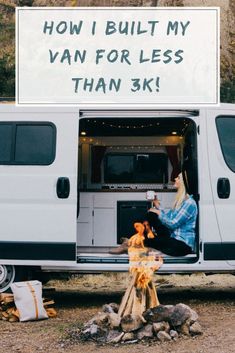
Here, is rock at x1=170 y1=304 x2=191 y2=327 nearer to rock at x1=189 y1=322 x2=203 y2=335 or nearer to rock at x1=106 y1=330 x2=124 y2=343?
rock at x1=189 y1=322 x2=203 y2=335

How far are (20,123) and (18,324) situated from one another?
7.36ft

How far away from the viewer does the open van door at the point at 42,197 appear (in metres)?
7.73

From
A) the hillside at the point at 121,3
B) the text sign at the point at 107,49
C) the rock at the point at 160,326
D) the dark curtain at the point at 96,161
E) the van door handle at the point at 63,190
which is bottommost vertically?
the rock at the point at 160,326

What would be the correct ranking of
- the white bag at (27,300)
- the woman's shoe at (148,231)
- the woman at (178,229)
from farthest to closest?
the woman's shoe at (148,231) → the woman at (178,229) → the white bag at (27,300)

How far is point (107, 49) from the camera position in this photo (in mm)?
6648

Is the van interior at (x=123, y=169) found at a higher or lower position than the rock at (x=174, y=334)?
higher

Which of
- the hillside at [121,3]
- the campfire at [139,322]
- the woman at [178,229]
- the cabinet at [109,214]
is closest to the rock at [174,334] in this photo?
the campfire at [139,322]

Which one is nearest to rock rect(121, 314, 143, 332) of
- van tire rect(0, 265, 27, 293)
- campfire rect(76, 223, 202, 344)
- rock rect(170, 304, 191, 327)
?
campfire rect(76, 223, 202, 344)

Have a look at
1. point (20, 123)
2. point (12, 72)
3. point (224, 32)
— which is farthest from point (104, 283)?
point (224, 32)

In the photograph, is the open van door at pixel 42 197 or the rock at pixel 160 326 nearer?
the rock at pixel 160 326

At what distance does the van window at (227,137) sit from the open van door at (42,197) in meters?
1.64

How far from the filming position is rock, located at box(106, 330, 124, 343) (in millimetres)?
6188

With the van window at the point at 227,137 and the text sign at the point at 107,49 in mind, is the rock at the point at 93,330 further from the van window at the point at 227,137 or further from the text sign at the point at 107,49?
the van window at the point at 227,137

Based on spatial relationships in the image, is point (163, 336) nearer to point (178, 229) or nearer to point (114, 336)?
point (114, 336)
